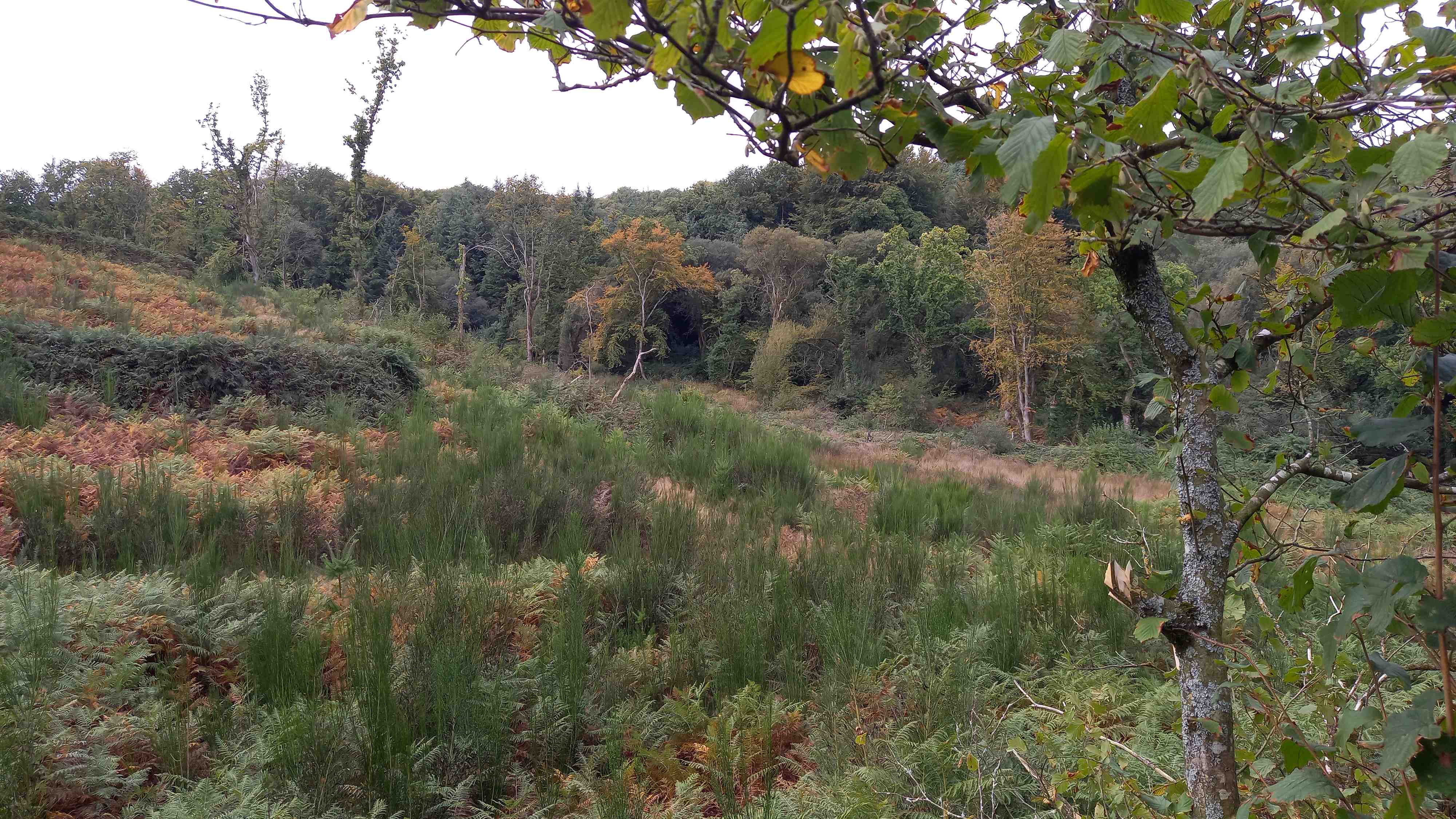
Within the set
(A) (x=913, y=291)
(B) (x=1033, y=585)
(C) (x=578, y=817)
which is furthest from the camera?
(A) (x=913, y=291)

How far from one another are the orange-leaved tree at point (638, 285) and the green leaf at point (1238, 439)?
2676 cm

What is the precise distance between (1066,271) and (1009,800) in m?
25.0

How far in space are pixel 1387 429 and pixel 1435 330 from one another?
137 mm

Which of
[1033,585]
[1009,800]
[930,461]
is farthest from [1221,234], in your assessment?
[930,461]

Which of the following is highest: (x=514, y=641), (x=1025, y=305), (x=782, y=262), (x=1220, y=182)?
(x=782, y=262)

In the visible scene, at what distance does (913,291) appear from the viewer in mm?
28641

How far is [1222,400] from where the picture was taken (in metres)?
1.09

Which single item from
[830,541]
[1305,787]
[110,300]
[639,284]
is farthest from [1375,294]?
[639,284]

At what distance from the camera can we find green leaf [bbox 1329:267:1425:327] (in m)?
0.66

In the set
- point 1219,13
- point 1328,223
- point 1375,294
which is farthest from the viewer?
point 1219,13

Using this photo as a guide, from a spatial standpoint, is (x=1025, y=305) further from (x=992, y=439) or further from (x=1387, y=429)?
(x=1387, y=429)

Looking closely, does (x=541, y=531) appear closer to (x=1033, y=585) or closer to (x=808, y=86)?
(x=1033, y=585)

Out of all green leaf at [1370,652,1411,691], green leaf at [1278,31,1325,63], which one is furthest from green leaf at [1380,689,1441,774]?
green leaf at [1278,31,1325,63]

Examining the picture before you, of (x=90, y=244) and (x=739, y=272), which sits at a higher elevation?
(x=739, y=272)
